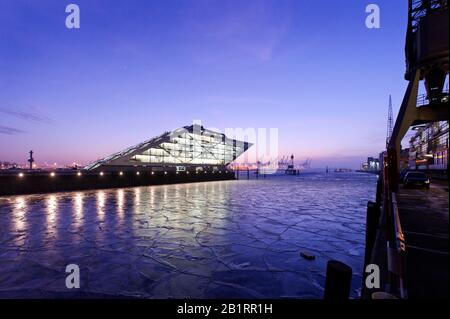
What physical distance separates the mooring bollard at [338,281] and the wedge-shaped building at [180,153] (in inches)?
2659

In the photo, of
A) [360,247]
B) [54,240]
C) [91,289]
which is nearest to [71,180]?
[54,240]

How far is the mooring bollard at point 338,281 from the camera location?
334 centimetres

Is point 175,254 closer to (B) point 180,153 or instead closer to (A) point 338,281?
(A) point 338,281

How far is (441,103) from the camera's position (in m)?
24.8

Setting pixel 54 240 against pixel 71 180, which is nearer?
pixel 54 240

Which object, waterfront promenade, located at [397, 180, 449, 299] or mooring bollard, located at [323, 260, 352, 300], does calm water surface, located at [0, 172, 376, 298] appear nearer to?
waterfront promenade, located at [397, 180, 449, 299]

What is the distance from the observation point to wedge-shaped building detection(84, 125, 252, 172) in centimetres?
7619

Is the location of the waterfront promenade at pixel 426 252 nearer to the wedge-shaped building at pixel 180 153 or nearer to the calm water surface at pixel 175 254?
the calm water surface at pixel 175 254

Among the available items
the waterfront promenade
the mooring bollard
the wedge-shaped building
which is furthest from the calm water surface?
the wedge-shaped building

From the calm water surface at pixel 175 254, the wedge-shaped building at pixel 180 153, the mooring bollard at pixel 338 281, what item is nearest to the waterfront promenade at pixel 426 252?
the mooring bollard at pixel 338 281

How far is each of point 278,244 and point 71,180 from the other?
2798cm

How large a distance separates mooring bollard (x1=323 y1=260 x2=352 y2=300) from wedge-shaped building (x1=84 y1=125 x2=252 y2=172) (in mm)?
67539

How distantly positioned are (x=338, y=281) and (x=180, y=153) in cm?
9815
